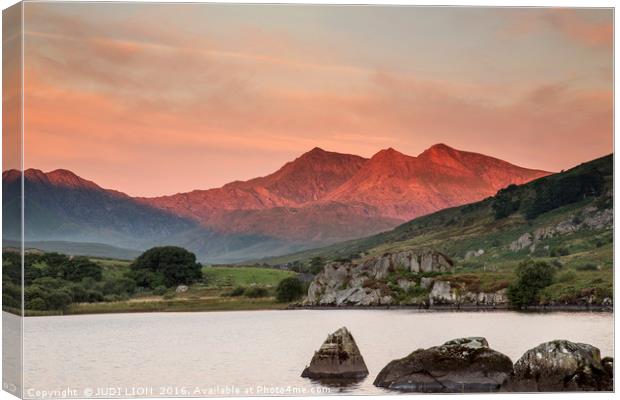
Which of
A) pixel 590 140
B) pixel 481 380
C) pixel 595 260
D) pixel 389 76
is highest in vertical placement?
pixel 389 76

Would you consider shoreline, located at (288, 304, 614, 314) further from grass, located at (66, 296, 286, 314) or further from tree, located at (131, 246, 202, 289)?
tree, located at (131, 246, 202, 289)

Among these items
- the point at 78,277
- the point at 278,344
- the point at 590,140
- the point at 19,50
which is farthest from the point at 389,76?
the point at 78,277

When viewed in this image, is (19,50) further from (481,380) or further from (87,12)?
(481,380)

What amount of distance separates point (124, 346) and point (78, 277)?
17.2 metres

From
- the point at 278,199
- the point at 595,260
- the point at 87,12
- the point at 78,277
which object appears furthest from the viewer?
the point at 595,260

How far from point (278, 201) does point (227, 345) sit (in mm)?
10562

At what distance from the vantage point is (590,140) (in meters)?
31.9

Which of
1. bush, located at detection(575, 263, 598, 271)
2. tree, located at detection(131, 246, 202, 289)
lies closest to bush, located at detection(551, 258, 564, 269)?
bush, located at detection(575, 263, 598, 271)

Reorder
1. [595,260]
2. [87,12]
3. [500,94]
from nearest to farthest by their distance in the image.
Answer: [87,12]
[500,94]
[595,260]

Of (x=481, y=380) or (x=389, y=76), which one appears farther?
(x=389, y=76)

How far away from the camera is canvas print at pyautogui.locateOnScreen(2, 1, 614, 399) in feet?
85.7

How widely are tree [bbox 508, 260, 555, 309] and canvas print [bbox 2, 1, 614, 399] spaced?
249 millimetres

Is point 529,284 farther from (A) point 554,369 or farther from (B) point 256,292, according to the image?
(A) point 554,369

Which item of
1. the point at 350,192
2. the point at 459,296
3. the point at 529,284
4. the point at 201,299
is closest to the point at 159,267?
the point at 201,299
